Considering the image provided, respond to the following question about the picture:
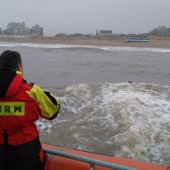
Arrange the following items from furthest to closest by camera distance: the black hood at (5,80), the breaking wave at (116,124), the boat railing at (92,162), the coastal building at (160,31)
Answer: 1. the coastal building at (160,31)
2. the breaking wave at (116,124)
3. the boat railing at (92,162)
4. the black hood at (5,80)

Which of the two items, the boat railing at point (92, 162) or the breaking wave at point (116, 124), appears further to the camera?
the breaking wave at point (116, 124)

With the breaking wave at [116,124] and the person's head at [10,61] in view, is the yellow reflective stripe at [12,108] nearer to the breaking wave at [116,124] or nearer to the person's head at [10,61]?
the person's head at [10,61]

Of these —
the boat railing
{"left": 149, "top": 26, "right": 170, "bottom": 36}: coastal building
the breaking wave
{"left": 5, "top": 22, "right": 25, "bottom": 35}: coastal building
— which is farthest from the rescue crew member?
{"left": 5, "top": 22, "right": 25, "bottom": 35}: coastal building

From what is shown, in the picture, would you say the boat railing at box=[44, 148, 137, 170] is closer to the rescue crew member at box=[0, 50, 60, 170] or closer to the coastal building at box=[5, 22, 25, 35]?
the rescue crew member at box=[0, 50, 60, 170]

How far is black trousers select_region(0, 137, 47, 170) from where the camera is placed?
260 cm

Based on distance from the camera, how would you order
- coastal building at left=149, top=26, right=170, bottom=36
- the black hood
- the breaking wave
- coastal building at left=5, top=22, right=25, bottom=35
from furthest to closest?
coastal building at left=5, top=22, right=25, bottom=35 < coastal building at left=149, top=26, right=170, bottom=36 < the breaking wave < the black hood

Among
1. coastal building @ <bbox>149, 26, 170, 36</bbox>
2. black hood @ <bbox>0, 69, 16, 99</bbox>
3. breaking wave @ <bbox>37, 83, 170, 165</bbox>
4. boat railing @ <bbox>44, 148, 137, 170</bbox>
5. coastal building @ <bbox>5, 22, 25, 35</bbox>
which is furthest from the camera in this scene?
coastal building @ <bbox>5, 22, 25, 35</bbox>

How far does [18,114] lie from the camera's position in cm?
254

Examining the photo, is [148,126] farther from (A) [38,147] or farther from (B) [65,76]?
(B) [65,76]

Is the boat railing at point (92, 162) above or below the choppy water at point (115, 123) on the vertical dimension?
above

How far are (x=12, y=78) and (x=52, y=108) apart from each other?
0.39 metres

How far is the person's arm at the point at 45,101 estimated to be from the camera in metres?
2.59

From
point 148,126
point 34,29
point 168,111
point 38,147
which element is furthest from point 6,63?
point 34,29

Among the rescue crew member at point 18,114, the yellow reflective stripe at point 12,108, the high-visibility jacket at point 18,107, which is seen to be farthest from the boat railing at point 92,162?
the yellow reflective stripe at point 12,108
